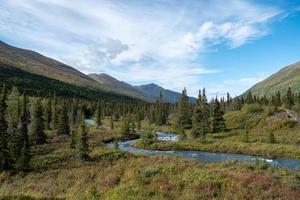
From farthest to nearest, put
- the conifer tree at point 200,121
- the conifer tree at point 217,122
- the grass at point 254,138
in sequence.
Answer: the conifer tree at point 217,122 → the conifer tree at point 200,121 → the grass at point 254,138

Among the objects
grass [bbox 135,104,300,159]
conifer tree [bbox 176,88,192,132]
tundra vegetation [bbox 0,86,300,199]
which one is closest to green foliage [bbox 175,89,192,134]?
conifer tree [bbox 176,88,192,132]

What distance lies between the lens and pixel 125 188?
56.8ft

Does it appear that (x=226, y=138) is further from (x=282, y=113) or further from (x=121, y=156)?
(x=121, y=156)

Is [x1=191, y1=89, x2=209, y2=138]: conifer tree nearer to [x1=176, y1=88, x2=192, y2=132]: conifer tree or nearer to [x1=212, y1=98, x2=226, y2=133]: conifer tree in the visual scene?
[x1=212, y1=98, x2=226, y2=133]: conifer tree

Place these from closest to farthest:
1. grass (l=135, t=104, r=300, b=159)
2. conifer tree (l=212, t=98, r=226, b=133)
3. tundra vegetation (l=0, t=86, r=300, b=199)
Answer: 1. tundra vegetation (l=0, t=86, r=300, b=199)
2. grass (l=135, t=104, r=300, b=159)
3. conifer tree (l=212, t=98, r=226, b=133)

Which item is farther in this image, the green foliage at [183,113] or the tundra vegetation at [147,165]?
the green foliage at [183,113]

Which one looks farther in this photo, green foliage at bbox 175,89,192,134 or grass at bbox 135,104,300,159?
green foliage at bbox 175,89,192,134

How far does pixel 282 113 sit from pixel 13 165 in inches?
2857

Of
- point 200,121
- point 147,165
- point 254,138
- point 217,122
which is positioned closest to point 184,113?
point 217,122

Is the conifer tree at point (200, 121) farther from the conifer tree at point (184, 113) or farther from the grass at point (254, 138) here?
the conifer tree at point (184, 113)

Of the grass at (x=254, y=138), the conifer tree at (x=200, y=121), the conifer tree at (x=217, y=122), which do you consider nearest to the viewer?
the grass at (x=254, y=138)

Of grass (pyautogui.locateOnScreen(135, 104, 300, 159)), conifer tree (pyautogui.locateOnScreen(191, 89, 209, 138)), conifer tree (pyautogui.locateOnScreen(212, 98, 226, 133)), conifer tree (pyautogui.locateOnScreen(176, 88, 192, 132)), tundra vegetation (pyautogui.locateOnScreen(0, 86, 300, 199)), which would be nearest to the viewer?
tundra vegetation (pyautogui.locateOnScreen(0, 86, 300, 199))

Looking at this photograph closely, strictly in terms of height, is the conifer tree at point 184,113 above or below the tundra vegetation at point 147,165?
above

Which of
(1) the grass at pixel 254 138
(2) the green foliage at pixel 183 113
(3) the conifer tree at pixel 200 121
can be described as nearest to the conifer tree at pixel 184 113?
(2) the green foliage at pixel 183 113
